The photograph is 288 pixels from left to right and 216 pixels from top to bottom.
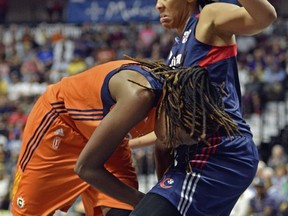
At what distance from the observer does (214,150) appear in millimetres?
4223

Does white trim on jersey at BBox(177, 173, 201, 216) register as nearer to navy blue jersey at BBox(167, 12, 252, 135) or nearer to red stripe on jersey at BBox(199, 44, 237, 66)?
navy blue jersey at BBox(167, 12, 252, 135)

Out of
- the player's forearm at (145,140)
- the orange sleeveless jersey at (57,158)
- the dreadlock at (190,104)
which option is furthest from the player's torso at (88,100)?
the player's forearm at (145,140)

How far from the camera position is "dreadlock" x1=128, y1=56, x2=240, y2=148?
4.06 meters

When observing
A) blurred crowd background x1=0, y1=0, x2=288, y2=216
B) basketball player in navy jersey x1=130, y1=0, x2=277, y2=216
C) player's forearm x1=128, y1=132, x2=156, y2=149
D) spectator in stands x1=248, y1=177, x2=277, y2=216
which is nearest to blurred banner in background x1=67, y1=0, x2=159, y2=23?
blurred crowd background x1=0, y1=0, x2=288, y2=216

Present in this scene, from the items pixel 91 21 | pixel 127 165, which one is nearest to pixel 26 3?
pixel 91 21

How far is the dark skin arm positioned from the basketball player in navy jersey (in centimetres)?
24

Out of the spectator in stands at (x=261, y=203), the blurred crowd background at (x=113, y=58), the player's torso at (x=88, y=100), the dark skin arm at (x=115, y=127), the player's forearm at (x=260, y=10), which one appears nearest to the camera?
the dark skin arm at (x=115, y=127)

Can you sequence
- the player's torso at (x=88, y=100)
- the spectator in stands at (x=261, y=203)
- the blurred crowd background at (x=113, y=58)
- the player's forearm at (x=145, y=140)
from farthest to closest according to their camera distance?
the blurred crowd background at (x=113, y=58), the spectator in stands at (x=261, y=203), the player's forearm at (x=145, y=140), the player's torso at (x=88, y=100)

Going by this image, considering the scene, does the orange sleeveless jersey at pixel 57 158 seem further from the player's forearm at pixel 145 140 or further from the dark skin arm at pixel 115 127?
the dark skin arm at pixel 115 127

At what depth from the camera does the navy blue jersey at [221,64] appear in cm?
440

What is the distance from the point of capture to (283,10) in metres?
17.6

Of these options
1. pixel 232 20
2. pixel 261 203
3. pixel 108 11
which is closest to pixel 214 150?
pixel 232 20

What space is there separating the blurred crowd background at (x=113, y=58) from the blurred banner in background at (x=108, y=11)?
0.13m

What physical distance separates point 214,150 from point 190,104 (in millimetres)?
312
